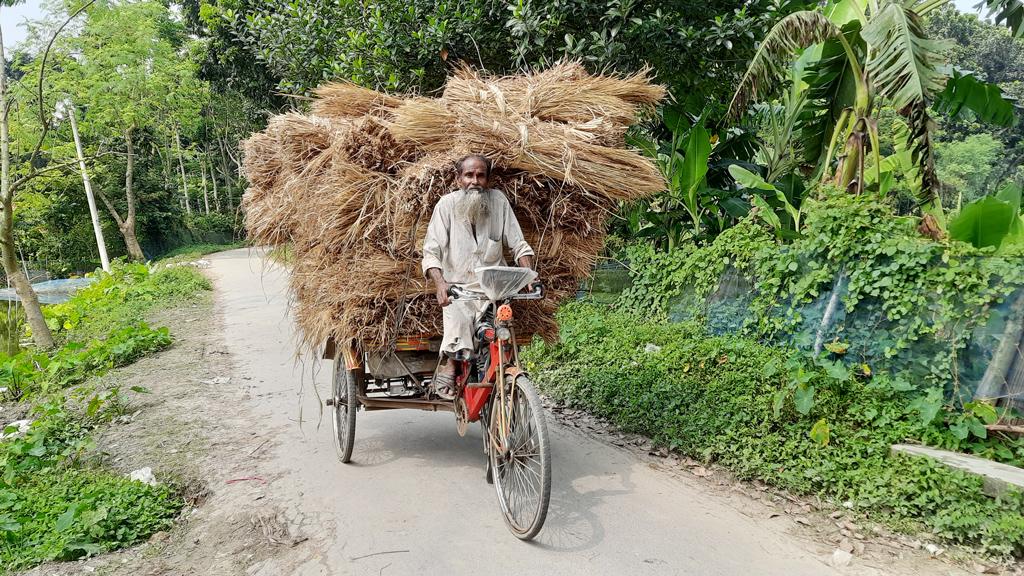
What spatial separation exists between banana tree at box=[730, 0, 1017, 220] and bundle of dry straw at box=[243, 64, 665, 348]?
2.10 m

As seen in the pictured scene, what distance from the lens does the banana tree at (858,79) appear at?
5000 mm

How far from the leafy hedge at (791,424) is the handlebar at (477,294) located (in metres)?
1.84

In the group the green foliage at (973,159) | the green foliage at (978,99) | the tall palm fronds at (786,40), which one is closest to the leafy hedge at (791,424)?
the tall palm fronds at (786,40)

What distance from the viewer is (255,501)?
12.8 ft

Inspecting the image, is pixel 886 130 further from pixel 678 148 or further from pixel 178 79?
pixel 178 79

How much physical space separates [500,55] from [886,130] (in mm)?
14769

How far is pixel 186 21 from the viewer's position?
66.4 ft

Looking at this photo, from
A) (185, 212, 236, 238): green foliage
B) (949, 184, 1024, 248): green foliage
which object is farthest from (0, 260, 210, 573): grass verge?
(185, 212, 236, 238): green foliage

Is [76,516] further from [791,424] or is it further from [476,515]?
[791,424]

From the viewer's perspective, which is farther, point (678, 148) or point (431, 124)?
point (678, 148)

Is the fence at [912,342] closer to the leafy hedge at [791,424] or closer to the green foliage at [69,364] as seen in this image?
the leafy hedge at [791,424]

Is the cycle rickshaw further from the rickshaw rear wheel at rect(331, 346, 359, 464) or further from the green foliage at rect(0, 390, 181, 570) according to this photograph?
the green foliage at rect(0, 390, 181, 570)

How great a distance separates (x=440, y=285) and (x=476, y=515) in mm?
1288

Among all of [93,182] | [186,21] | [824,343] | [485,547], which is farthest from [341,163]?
[93,182]
